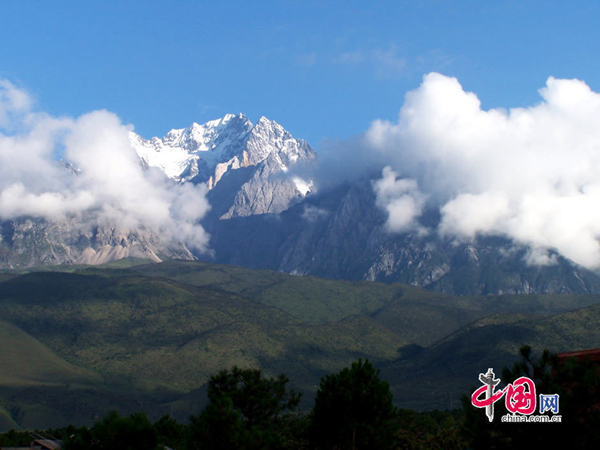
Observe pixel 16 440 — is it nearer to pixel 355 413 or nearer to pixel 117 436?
pixel 117 436

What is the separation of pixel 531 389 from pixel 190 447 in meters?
29.0

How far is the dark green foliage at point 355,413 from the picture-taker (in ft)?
189

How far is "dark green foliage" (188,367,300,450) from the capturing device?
5112 centimetres

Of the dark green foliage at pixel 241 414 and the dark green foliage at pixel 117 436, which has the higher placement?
the dark green foliage at pixel 241 414

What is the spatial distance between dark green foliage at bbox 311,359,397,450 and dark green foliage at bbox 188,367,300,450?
4.03 meters

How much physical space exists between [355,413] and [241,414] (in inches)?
512

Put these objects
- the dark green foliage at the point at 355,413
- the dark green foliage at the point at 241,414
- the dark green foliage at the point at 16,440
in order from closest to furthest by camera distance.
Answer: the dark green foliage at the point at 241,414
the dark green foliage at the point at 355,413
the dark green foliage at the point at 16,440

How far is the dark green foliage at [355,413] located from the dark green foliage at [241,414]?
4.03 meters

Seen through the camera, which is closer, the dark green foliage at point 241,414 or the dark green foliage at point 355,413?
the dark green foliage at point 241,414

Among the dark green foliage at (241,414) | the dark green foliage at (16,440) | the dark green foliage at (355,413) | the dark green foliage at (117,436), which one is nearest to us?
the dark green foliage at (117,436)

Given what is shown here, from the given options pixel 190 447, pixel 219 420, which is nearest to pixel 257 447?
pixel 219 420

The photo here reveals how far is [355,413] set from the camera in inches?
2299

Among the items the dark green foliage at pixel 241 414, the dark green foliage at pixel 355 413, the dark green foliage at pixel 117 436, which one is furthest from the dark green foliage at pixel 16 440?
the dark green foliage at pixel 355 413

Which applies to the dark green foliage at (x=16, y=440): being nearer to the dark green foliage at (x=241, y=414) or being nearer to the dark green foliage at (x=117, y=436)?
the dark green foliage at (x=241, y=414)
